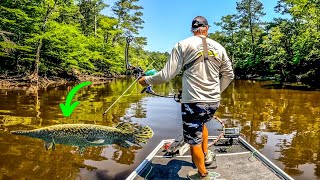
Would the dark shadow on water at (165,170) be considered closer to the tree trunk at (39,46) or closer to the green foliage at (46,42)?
the green foliage at (46,42)

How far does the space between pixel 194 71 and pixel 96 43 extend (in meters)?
42.2

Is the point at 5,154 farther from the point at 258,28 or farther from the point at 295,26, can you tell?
the point at 258,28

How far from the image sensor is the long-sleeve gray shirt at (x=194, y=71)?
3.71 metres

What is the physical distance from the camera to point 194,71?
12.3 ft

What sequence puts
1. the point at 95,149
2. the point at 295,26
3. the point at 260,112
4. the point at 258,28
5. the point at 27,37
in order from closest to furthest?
1. the point at 95,149
2. the point at 260,112
3. the point at 27,37
4. the point at 295,26
5. the point at 258,28

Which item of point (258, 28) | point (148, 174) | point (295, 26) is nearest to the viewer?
point (148, 174)

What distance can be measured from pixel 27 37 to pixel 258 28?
4246 centimetres

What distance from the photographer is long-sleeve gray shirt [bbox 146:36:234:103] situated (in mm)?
3711

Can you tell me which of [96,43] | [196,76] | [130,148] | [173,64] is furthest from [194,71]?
[96,43]

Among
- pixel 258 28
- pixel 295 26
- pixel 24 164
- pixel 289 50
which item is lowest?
pixel 24 164

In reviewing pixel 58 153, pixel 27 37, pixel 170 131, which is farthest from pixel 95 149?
pixel 27 37

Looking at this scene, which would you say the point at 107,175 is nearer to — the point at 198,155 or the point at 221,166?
the point at 221,166

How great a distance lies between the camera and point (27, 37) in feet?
90.9

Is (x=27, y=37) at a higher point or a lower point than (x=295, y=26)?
lower
